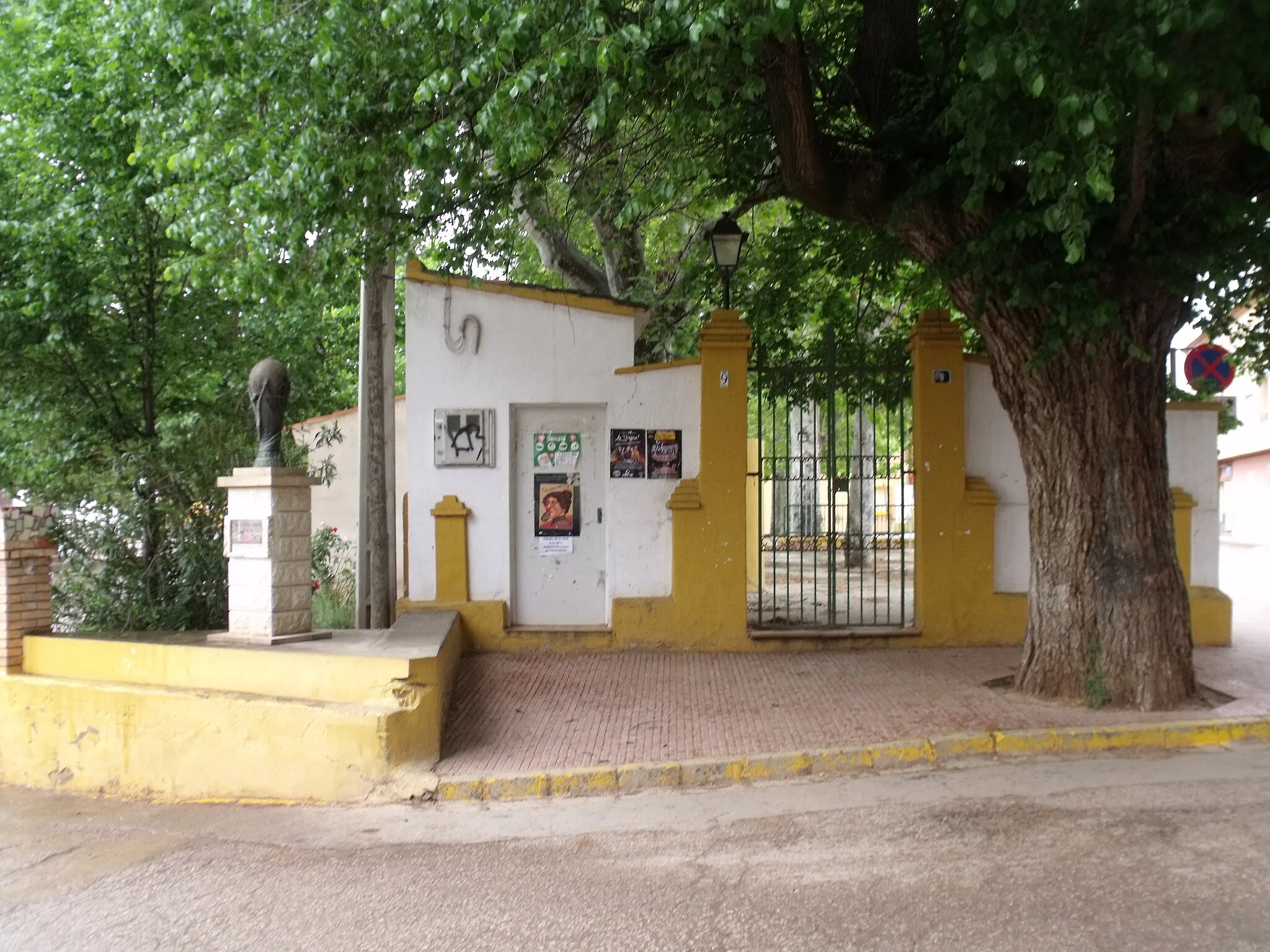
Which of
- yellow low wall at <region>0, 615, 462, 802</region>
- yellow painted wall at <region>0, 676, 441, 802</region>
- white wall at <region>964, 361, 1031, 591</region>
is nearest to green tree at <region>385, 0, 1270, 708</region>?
white wall at <region>964, 361, 1031, 591</region>

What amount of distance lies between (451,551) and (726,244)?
3.76 metres

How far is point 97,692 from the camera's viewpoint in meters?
7.22

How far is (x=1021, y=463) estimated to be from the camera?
9578 millimetres

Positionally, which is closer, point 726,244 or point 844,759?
point 844,759

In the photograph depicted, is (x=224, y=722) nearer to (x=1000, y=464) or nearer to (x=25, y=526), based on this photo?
(x=25, y=526)

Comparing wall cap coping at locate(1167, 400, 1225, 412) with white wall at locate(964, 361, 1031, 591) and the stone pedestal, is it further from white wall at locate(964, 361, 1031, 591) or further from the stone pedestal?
the stone pedestal

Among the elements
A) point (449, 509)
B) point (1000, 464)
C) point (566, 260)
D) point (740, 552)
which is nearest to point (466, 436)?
point (449, 509)

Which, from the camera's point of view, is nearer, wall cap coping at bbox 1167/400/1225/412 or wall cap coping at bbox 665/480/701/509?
wall cap coping at bbox 665/480/701/509

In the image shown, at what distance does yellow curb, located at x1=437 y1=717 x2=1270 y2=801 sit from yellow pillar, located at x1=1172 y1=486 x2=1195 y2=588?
296 centimetres

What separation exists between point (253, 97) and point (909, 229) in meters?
5.11

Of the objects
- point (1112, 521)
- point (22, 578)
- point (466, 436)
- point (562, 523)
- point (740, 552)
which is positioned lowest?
point (22, 578)

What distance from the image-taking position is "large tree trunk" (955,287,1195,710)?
23.5 feet

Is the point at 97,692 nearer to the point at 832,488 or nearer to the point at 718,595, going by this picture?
the point at 718,595

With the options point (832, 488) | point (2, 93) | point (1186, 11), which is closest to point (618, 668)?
point (832, 488)
